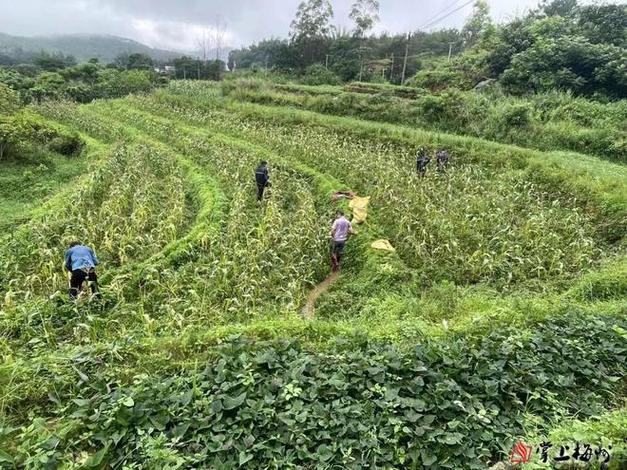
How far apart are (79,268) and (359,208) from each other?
703cm

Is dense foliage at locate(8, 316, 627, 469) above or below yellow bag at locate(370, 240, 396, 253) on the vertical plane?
above

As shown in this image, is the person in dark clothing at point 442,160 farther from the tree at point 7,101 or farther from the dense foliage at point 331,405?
the tree at point 7,101

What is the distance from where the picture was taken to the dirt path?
26.9ft

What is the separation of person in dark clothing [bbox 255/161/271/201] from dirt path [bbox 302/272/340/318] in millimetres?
4319

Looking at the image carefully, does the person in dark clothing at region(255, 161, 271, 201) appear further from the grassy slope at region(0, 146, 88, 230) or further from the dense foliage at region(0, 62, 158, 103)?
the dense foliage at region(0, 62, 158, 103)

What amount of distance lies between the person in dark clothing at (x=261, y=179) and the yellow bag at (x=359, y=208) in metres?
2.71

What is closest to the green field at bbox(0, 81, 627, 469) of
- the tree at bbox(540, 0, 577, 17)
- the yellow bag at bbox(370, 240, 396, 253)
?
the yellow bag at bbox(370, 240, 396, 253)

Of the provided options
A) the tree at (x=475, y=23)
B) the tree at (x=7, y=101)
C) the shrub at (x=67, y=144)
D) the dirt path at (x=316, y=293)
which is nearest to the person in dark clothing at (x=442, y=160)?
the dirt path at (x=316, y=293)

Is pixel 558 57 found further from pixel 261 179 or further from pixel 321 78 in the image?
pixel 321 78

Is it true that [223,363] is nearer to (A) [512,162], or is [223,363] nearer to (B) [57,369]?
(B) [57,369]

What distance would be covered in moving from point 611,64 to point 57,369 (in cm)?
2534

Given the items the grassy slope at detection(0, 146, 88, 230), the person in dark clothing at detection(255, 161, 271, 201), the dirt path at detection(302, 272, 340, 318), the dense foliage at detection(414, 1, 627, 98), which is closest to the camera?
the dirt path at detection(302, 272, 340, 318)

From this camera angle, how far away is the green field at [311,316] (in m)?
3.69

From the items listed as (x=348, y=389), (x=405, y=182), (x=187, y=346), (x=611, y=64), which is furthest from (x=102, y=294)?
(x=611, y=64)
